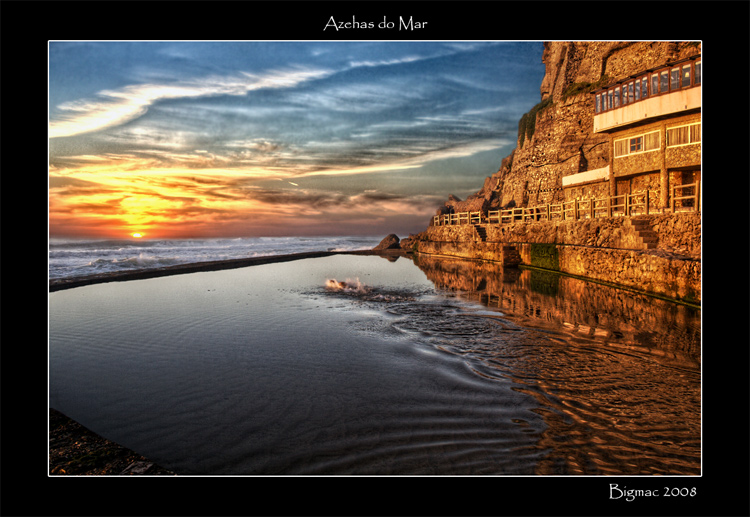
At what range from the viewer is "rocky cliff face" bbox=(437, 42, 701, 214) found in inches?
1810

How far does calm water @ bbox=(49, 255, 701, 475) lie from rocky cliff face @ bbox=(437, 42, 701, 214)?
4512 centimetres

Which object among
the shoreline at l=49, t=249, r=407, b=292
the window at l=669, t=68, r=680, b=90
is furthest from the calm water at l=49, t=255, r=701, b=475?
the window at l=669, t=68, r=680, b=90

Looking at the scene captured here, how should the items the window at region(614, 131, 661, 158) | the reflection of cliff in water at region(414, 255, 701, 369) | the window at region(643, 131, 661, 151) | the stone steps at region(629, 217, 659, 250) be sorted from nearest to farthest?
the reflection of cliff in water at region(414, 255, 701, 369)
the stone steps at region(629, 217, 659, 250)
the window at region(643, 131, 661, 151)
the window at region(614, 131, 661, 158)

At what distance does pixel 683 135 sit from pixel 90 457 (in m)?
28.3

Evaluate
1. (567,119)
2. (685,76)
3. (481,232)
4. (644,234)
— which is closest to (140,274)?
(644,234)

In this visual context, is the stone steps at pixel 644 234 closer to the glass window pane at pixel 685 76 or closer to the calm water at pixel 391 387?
the calm water at pixel 391 387

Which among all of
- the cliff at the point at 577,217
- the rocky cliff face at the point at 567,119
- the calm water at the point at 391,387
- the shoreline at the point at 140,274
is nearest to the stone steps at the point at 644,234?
the cliff at the point at 577,217

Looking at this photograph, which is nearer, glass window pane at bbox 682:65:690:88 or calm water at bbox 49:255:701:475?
calm water at bbox 49:255:701:475

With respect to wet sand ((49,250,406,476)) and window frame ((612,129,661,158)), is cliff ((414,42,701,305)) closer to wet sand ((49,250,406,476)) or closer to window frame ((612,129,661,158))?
window frame ((612,129,661,158))

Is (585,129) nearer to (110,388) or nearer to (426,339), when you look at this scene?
(426,339)

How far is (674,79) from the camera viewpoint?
22.3 m

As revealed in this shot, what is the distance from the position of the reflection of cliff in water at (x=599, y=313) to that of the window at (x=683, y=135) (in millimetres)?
11594

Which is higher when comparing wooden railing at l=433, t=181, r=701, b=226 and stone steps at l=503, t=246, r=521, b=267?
wooden railing at l=433, t=181, r=701, b=226
